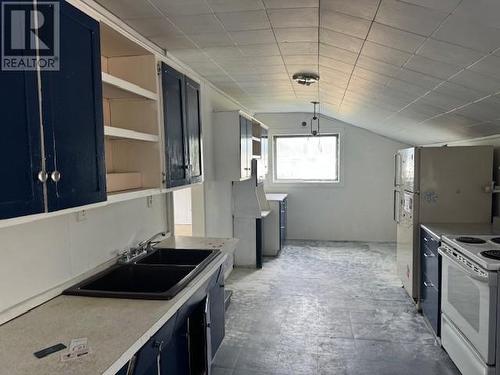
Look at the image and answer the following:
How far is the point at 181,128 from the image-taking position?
258 cm

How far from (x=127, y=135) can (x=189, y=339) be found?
126cm

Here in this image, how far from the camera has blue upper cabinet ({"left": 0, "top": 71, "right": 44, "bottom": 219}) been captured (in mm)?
1125

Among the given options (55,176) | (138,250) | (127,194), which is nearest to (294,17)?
(127,194)

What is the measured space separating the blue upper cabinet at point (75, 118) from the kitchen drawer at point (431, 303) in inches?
107

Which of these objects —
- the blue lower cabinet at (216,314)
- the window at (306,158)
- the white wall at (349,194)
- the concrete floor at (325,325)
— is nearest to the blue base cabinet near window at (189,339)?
the blue lower cabinet at (216,314)

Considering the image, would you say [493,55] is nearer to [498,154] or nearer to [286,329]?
[498,154]

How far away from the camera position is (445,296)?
2.76 m

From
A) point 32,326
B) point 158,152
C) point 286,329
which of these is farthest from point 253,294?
point 32,326

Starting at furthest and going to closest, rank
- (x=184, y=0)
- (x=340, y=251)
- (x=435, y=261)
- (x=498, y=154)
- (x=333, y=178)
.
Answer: (x=333, y=178)
(x=340, y=251)
(x=498, y=154)
(x=435, y=261)
(x=184, y=0)

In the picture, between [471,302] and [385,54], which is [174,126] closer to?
[385,54]

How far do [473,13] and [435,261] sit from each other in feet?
6.99

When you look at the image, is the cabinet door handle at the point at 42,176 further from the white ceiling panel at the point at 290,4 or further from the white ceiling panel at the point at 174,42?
the white ceiling panel at the point at 174,42

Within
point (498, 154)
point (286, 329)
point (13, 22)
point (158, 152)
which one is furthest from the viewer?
point (498, 154)

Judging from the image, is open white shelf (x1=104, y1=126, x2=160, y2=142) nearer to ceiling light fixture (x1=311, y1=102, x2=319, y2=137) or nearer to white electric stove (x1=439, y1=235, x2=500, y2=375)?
white electric stove (x1=439, y1=235, x2=500, y2=375)
